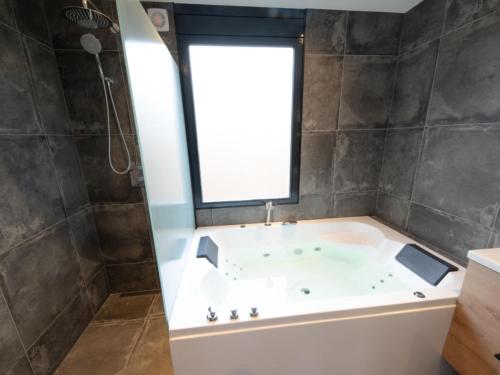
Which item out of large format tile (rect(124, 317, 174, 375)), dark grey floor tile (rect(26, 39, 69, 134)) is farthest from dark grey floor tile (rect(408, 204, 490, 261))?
dark grey floor tile (rect(26, 39, 69, 134))

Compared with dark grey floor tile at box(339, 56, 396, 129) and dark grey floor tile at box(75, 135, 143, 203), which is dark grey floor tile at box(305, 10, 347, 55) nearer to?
dark grey floor tile at box(339, 56, 396, 129)

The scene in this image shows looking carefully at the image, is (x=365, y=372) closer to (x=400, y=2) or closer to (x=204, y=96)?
(x=204, y=96)

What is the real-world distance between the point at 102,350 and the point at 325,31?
9.02 ft

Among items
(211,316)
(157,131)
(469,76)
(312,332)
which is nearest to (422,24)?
(469,76)

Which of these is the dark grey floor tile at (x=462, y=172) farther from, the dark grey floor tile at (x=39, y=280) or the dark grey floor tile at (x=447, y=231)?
the dark grey floor tile at (x=39, y=280)

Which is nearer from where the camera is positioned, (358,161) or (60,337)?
(60,337)

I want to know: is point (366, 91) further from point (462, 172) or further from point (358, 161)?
point (462, 172)

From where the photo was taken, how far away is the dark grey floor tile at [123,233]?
5.32 ft

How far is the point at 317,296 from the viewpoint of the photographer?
1457 mm

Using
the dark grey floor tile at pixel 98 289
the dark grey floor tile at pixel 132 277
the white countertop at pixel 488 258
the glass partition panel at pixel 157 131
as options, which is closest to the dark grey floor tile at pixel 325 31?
the glass partition panel at pixel 157 131

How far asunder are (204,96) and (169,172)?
32.9 inches

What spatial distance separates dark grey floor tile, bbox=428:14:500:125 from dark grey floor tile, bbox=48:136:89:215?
8.18 ft

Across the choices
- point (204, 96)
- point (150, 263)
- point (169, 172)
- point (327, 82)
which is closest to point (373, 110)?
point (327, 82)

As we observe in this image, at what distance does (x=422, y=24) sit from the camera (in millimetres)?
1373
